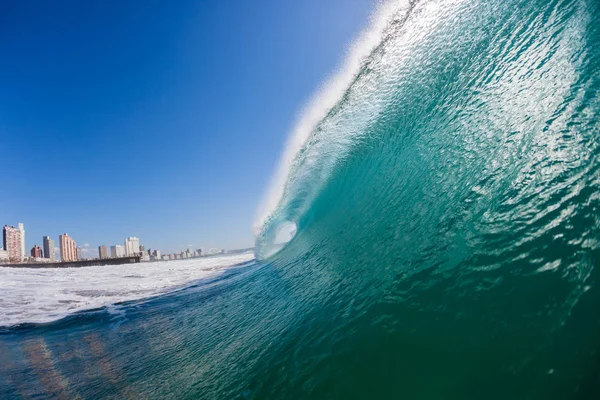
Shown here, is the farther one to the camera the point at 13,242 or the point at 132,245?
the point at 132,245

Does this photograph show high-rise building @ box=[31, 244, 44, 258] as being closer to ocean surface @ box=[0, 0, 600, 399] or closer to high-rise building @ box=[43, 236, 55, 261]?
high-rise building @ box=[43, 236, 55, 261]

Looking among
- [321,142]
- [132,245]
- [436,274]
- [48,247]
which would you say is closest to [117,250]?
[132,245]

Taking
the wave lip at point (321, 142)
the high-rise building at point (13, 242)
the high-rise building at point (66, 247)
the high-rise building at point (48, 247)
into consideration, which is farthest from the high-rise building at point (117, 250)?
the wave lip at point (321, 142)

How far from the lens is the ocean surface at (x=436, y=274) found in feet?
6.19

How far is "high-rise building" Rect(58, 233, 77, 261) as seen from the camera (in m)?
103

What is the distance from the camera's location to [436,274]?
273 centimetres

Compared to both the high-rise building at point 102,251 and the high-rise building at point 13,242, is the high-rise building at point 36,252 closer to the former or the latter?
the high-rise building at point 13,242

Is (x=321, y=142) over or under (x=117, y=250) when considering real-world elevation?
under

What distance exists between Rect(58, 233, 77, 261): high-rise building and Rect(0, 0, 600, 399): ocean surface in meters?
128

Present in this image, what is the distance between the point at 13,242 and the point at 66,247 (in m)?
17.1

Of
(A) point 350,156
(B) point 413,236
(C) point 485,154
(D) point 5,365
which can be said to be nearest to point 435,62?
(A) point 350,156

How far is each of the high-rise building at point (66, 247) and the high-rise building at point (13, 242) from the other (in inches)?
448

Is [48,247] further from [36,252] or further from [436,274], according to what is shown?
[436,274]

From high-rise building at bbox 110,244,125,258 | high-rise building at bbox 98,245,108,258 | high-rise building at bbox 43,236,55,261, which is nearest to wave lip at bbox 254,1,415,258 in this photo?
high-rise building at bbox 98,245,108,258
